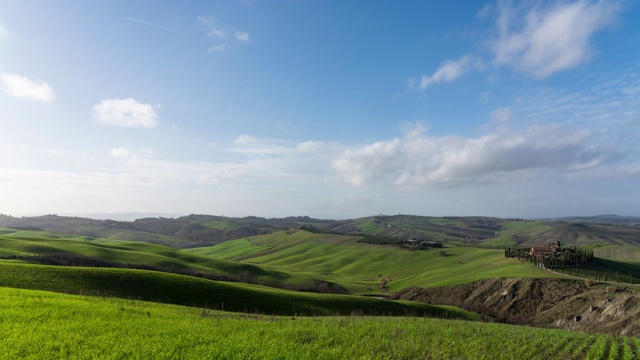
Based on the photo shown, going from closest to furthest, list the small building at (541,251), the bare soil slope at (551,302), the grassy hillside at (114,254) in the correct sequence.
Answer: the bare soil slope at (551,302) → the small building at (541,251) → the grassy hillside at (114,254)

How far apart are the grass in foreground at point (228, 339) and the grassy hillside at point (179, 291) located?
20675mm

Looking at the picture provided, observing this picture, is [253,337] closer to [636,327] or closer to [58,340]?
[58,340]

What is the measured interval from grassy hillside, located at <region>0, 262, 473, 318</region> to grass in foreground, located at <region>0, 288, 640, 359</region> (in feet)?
67.8

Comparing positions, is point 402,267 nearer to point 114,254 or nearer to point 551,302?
point 551,302

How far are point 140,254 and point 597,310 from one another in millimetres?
137290

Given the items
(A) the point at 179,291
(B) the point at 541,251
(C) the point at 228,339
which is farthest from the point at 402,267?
(C) the point at 228,339

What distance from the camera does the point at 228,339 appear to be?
82.8 feet

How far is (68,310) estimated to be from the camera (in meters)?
28.9

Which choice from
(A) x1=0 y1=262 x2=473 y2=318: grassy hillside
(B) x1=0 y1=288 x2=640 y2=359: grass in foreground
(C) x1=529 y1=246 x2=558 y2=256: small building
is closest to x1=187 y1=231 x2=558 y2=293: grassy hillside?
(C) x1=529 y1=246 x2=558 y2=256: small building

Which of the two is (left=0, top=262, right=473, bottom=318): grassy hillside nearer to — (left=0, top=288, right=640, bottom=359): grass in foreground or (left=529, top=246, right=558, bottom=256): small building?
(left=0, top=288, right=640, bottom=359): grass in foreground

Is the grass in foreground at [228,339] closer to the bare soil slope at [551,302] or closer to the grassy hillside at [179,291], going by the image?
the grassy hillside at [179,291]

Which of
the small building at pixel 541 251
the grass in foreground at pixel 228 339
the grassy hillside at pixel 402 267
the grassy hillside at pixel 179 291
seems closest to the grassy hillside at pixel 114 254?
the grassy hillside at pixel 402 267

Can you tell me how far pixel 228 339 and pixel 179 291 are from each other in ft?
124

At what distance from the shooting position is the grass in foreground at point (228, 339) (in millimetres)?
20969
